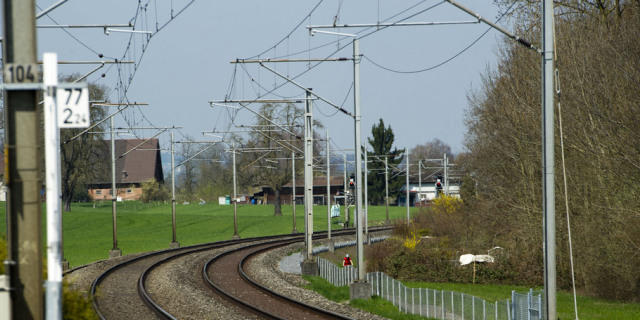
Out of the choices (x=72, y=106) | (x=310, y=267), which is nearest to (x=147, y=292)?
(x=310, y=267)

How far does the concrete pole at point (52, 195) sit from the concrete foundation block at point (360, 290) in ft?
56.6

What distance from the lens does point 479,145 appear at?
150ft

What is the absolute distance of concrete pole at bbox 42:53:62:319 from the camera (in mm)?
7516

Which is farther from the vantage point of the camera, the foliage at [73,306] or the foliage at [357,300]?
the foliage at [357,300]

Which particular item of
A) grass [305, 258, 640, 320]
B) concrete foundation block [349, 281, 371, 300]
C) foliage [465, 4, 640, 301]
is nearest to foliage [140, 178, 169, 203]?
foliage [465, 4, 640, 301]

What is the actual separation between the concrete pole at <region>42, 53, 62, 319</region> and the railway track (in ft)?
28.2

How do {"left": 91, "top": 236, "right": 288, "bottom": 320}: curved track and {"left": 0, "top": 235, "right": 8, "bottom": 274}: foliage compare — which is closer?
{"left": 0, "top": 235, "right": 8, "bottom": 274}: foliage

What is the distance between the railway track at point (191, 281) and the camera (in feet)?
70.8

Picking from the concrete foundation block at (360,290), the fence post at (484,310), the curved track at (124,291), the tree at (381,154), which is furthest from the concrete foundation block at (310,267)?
the tree at (381,154)

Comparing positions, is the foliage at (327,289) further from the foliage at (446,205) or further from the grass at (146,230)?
the foliage at (446,205)

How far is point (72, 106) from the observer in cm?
802

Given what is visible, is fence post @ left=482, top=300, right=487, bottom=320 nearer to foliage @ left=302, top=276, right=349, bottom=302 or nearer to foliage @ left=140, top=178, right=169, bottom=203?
foliage @ left=302, top=276, right=349, bottom=302

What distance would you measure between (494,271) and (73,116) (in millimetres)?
30321

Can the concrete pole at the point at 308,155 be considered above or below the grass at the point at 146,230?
above
